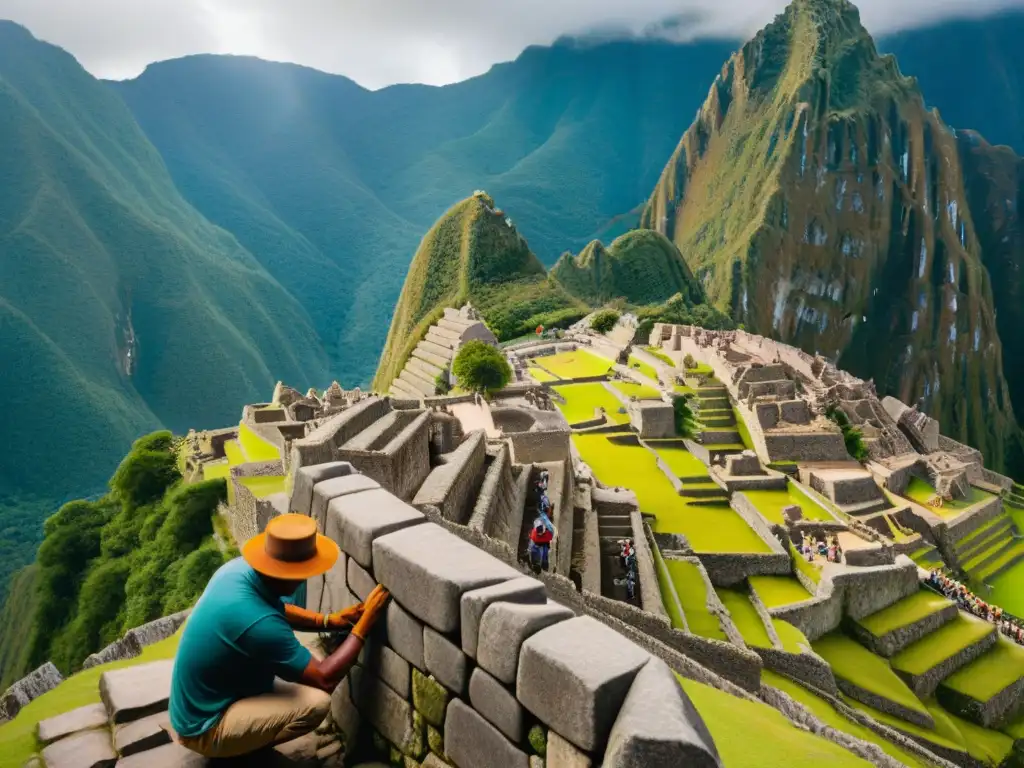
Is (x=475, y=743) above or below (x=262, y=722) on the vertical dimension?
below

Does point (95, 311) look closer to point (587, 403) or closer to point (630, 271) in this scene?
point (587, 403)

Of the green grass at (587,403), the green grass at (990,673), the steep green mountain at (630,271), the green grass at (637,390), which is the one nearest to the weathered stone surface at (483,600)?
the green grass at (990,673)

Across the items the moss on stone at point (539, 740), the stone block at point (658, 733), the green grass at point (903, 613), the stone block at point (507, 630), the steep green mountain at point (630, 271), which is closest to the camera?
the stone block at point (658, 733)

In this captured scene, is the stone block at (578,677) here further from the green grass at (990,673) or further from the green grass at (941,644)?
the green grass at (990,673)

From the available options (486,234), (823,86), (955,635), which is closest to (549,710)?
(955,635)

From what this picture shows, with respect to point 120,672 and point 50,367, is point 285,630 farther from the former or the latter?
point 50,367

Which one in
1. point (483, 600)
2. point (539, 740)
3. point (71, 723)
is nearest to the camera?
point (539, 740)

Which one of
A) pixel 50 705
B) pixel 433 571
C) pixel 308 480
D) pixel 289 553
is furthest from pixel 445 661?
pixel 50 705
